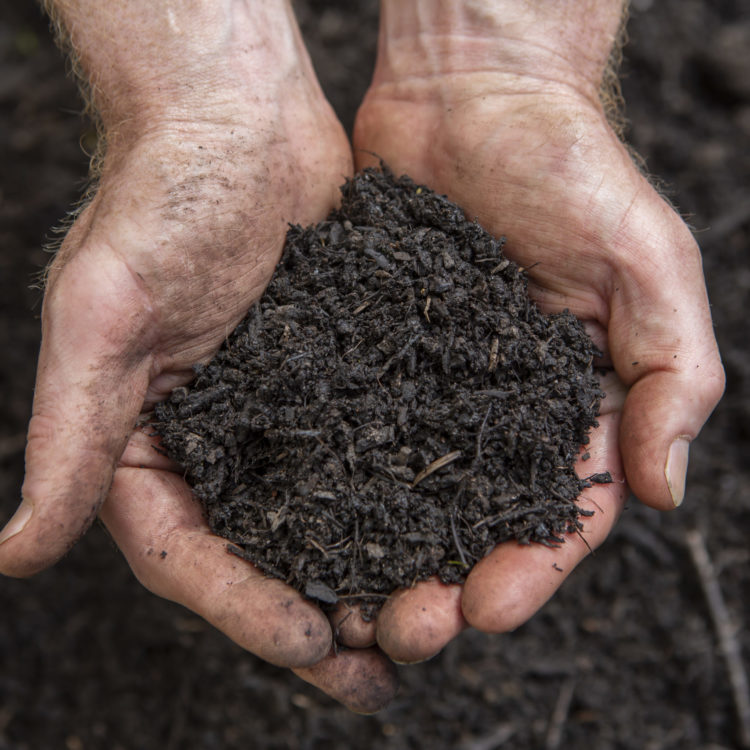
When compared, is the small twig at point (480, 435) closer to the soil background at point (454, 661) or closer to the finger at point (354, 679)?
the finger at point (354, 679)

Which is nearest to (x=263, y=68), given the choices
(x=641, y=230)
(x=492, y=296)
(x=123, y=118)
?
(x=123, y=118)

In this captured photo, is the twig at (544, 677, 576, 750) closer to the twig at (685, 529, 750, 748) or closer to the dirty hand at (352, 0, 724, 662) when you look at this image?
the twig at (685, 529, 750, 748)

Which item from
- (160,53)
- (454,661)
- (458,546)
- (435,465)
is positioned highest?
(160,53)

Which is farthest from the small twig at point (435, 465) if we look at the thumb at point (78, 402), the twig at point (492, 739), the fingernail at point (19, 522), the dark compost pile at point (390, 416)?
the twig at point (492, 739)

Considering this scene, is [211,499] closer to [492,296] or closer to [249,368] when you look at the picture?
[249,368]

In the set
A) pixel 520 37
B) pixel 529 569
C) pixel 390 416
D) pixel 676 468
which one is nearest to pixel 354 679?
pixel 529 569

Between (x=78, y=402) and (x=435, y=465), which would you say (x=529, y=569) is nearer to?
(x=435, y=465)
